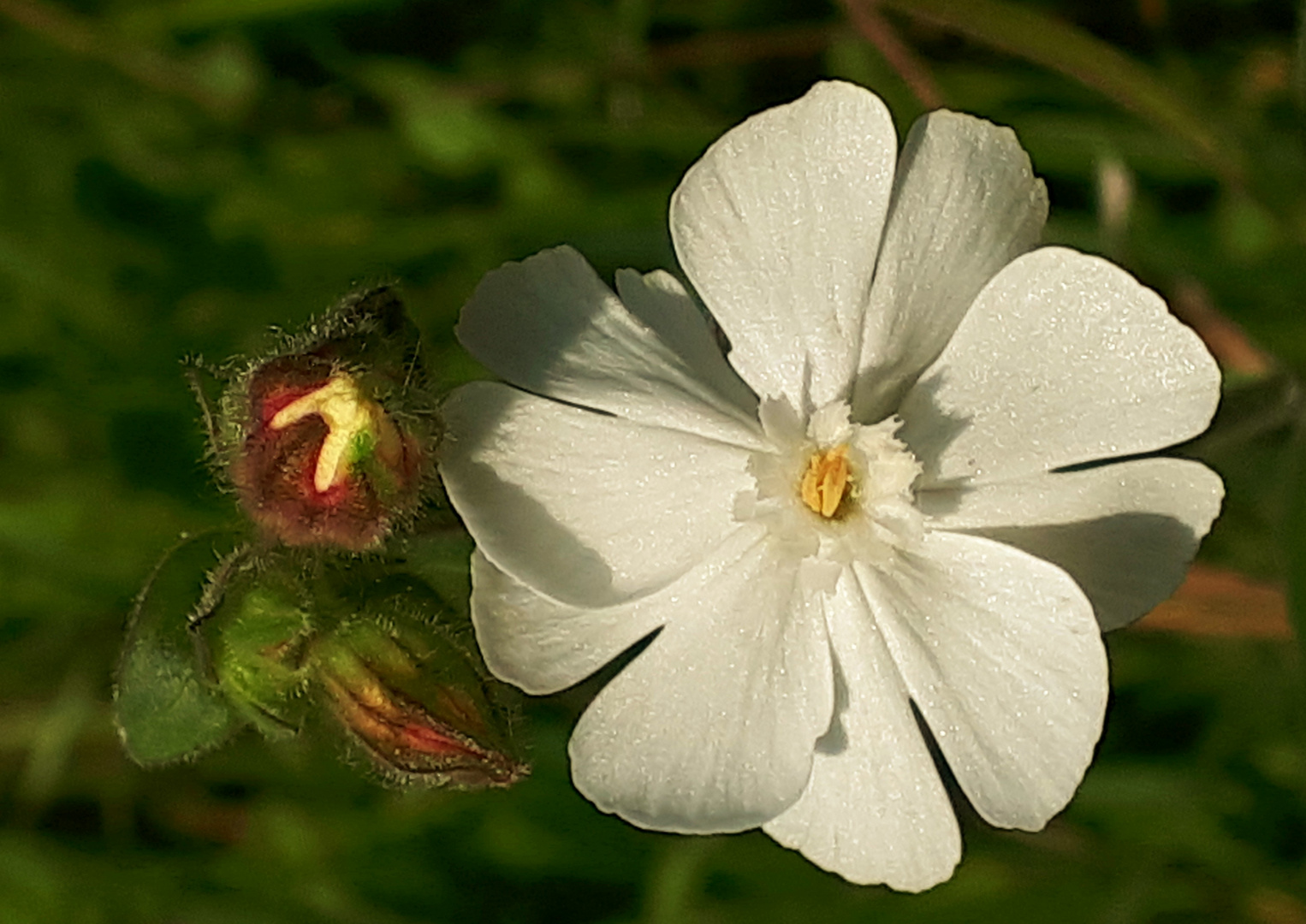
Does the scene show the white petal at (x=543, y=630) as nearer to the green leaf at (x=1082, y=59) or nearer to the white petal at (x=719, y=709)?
the white petal at (x=719, y=709)

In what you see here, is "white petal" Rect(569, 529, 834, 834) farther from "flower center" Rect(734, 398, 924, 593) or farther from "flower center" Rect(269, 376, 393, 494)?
"flower center" Rect(269, 376, 393, 494)

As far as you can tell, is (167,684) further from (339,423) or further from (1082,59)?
(1082,59)

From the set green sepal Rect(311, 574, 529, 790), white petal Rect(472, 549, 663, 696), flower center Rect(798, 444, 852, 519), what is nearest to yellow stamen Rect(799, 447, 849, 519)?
flower center Rect(798, 444, 852, 519)

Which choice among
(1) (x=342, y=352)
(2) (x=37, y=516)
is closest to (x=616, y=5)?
(2) (x=37, y=516)

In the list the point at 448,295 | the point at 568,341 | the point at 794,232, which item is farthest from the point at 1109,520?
the point at 448,295

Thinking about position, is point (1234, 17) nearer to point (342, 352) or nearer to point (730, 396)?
point (730, 396)
